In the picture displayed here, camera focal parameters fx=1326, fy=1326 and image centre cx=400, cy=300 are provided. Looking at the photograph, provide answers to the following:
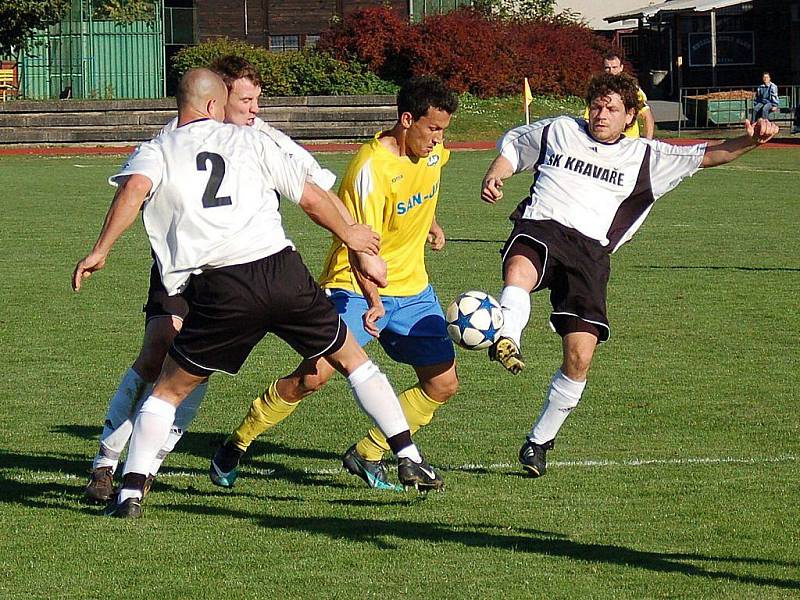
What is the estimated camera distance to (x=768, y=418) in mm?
7500

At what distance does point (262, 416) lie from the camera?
20.1 ft

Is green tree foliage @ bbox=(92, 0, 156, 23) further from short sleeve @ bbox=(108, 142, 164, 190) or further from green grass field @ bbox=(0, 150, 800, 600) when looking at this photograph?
short sleeve @ bbox=(108, 142, 164, 190)

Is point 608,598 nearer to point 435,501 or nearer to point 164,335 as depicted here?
point 435,501

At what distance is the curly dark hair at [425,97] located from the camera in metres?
Result: 5.98

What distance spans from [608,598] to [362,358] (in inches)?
65.5

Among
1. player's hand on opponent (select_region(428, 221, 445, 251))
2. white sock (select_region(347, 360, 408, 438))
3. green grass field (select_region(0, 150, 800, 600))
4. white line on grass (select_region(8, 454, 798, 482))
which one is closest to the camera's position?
green grass field (select_region(0, 150, 800, 600))

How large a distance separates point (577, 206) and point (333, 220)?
5.27 ft

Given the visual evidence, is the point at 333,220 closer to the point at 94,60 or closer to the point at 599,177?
the point at 599,177

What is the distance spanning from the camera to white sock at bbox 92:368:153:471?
5996 millimetres

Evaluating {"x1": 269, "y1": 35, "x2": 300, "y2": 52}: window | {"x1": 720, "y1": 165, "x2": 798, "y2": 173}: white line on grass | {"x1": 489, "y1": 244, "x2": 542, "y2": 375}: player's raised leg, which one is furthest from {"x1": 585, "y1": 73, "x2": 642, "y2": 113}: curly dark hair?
{"x1": 269, "y1": 35, "x2": 300, "y2": 52}: window

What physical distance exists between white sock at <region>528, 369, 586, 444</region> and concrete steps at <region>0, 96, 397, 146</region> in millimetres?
27215

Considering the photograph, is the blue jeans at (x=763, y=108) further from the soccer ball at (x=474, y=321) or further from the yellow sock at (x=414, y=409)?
the soccer ball at (x=474, y=321)

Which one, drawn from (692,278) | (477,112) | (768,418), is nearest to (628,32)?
(477,112)

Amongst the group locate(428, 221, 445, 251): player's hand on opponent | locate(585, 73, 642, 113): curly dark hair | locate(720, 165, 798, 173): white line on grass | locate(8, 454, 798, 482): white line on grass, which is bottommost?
locate(8, 454, 798, 482): white line on grass
